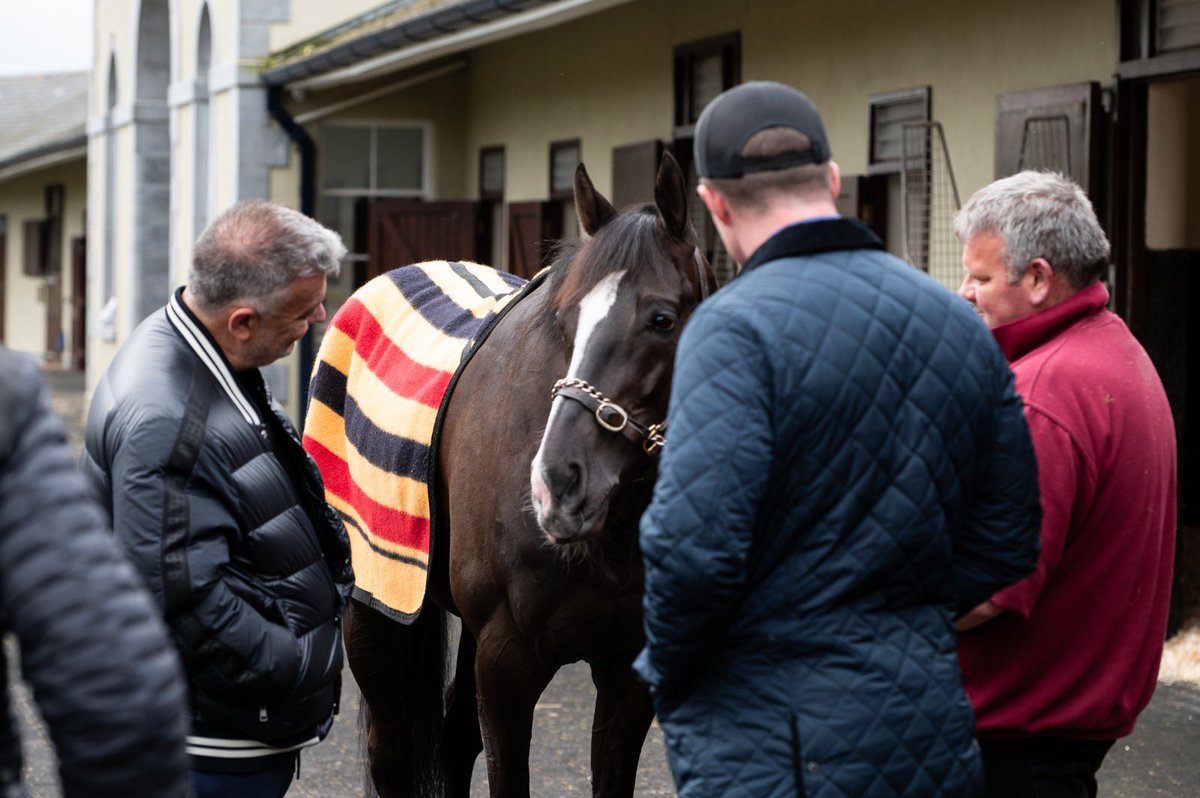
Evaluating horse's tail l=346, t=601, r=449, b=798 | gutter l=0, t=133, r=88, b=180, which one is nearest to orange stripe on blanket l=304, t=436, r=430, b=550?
horse's tail l=346, t=601, r=449, b=798

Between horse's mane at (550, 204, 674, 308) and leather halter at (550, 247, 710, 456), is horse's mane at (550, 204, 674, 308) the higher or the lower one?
the higher one

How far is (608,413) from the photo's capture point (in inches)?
137

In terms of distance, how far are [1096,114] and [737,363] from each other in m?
5.56

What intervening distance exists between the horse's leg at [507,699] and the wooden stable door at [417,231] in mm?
10687

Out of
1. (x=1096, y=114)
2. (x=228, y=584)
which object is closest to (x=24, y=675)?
(x=228, y=584)

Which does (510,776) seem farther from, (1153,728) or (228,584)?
(1153,728)

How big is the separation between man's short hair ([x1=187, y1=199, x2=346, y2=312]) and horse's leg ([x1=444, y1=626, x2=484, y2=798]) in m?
2.25

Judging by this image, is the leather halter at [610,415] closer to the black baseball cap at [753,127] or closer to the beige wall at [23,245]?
the black baseball cap at [753,127]

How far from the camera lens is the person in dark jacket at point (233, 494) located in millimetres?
2732

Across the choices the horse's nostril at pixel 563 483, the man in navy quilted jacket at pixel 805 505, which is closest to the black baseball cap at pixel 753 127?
the man in navy quilted jacket at pixel 805 505

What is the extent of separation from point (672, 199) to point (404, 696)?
1.94m

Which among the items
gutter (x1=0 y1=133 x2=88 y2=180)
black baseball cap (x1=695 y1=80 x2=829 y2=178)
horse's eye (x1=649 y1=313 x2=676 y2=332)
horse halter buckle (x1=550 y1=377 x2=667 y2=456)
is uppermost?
gutter (x1=0 y1=133 x2=88 y2=180)

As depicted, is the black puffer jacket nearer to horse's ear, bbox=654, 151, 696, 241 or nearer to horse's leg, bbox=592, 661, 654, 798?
horse's ear, bbox=654, 151, 696, 241

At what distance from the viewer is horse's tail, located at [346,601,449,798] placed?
4984 millimetres
